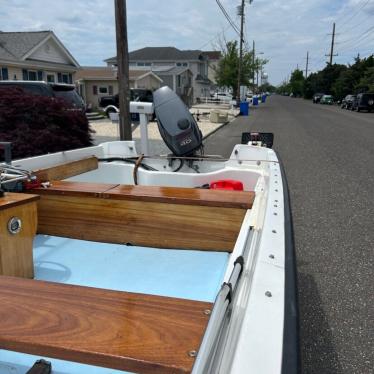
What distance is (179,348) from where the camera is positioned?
1.07 m

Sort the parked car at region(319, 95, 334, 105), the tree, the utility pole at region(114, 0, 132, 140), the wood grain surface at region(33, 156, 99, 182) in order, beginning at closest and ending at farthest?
the wood grain surface at region(33, 156, 99, 182) < the utility pole at region(114, 0, 132, 140) < the tree < the parked car at region(319, 95, 334, 105)

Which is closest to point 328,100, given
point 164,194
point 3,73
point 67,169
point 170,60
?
point 170,60

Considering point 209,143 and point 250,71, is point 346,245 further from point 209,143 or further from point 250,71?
point 250,71

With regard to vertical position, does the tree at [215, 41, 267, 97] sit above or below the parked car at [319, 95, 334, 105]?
above

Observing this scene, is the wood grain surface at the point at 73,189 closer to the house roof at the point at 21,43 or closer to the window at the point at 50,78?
the house roof at the point at 21,43

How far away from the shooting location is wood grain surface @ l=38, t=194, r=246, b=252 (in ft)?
8.42

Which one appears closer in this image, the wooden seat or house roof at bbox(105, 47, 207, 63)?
the wooden seat

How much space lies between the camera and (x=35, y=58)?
2411cm

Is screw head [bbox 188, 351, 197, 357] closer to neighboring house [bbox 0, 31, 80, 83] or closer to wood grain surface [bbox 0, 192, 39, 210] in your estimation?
wood grain surface [bbox 0, 192, 39, 210]

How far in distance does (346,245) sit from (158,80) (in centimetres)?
4003

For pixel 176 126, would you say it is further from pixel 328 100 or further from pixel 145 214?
pixel 328 100

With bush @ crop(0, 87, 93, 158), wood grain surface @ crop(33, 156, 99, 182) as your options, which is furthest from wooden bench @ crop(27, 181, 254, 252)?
bush @ crop(0, 87, 93, 158)

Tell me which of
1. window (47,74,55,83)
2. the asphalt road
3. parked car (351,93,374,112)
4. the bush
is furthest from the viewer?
parked car (351,93,374,112)

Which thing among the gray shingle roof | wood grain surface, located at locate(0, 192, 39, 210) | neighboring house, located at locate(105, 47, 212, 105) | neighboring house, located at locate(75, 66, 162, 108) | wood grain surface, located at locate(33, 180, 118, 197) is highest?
neighboring house, located at locate(105, 47, 212, 105)
